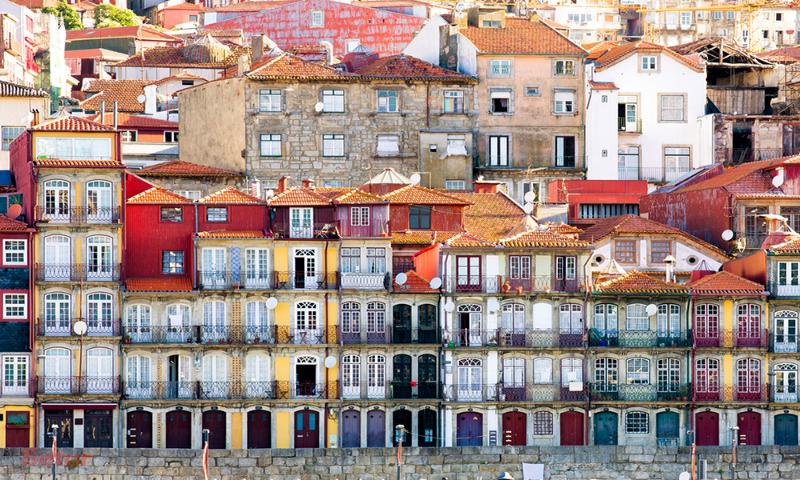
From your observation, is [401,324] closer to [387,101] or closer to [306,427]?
[306,427]

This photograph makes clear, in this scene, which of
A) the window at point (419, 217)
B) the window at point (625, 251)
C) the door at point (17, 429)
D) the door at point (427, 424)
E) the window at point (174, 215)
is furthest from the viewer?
the window at point (625, 251)

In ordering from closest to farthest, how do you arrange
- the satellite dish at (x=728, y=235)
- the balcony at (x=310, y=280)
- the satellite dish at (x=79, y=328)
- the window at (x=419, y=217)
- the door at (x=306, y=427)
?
the satellite dish at (x=79, y=328)
the door at (x=306, y=427)
the balcony at (x=310, y=280)
the window at (x=419, y=217)
the satellite dish at (x=728, y=235)

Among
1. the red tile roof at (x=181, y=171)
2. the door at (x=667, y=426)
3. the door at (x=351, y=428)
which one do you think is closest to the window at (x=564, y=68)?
the red tile roof at (x=181, y=171)

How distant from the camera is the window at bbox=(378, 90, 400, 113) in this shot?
11075 centimetres

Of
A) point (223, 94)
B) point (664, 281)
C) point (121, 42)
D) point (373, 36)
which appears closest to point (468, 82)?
point (223, 94)

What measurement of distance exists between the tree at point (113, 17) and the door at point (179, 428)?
9080 cm

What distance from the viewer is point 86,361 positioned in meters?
90.4

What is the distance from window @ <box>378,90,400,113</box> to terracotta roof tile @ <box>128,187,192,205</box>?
60.7 ft

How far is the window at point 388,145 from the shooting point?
11050 centimetres

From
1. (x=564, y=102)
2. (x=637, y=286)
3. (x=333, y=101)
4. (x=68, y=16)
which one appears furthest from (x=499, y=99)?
(x=68, y=16)

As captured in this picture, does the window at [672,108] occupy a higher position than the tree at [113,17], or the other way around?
the tree at [113,17]

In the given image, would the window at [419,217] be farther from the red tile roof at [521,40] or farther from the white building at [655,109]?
the white building at [655,109]

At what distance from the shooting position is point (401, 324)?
92.6m

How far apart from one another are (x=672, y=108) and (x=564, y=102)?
244 inches
